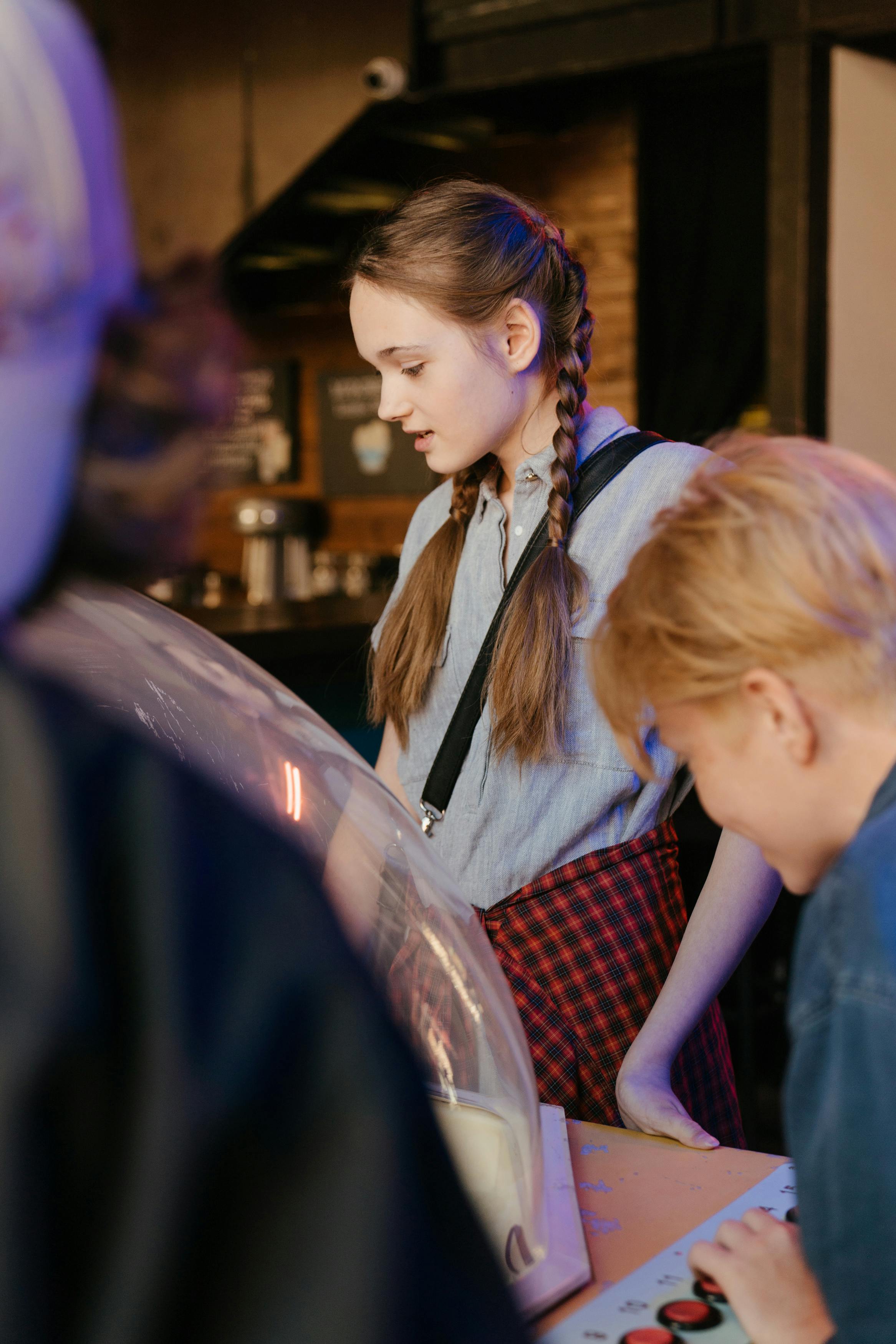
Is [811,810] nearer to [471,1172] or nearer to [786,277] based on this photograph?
[471,1172]

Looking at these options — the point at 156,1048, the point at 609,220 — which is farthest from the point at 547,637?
the point at 609,220

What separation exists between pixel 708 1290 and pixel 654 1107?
13.6 inches

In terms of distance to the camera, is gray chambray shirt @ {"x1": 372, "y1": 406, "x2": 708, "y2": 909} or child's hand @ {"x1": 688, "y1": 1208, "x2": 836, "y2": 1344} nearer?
child's hand @ {"x1": 688, "y1": 1208, "x2": 836, "y2": 1344}

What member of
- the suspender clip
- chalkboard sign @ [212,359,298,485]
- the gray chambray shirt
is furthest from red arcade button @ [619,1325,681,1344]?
chalkboard sign @ [212,359,298,485]

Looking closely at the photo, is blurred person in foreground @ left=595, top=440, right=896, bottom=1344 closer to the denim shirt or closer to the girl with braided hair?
the denim shirt

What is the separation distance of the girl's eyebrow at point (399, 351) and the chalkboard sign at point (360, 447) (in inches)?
200

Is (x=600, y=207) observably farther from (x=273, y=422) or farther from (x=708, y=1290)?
(x=708, y=1290)

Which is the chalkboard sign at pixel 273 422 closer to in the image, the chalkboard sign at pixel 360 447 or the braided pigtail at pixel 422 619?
the chalkboard sign at pixel 360 447

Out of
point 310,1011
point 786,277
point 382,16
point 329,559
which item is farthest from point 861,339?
point 310,1011

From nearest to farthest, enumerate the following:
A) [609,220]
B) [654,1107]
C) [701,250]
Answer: [654,1107], [701,250], [609,220]

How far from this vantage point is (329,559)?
6.89 m

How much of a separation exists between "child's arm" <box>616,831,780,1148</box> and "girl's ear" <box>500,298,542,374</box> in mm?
617

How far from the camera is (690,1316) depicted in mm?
872

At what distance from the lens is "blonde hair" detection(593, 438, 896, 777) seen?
959 millimetres
